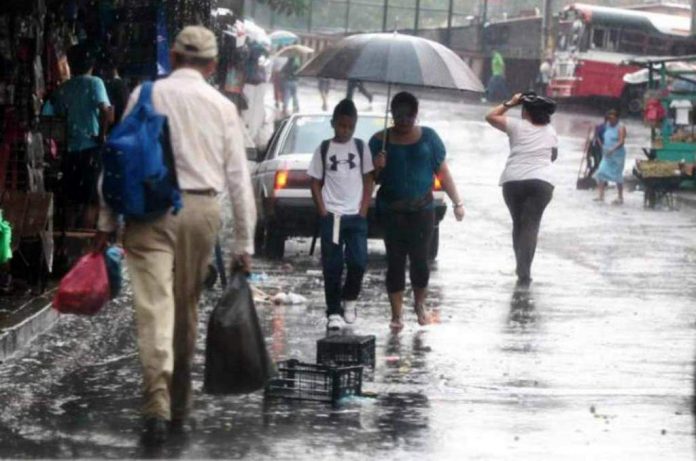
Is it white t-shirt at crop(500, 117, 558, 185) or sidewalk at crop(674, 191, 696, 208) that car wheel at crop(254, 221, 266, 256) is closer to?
white t-shirt at crop(500, 117, 558, 185)

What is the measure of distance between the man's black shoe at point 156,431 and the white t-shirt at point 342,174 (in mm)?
4596

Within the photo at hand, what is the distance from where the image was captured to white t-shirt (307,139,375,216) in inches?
503

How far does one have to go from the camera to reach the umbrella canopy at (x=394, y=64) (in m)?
13.4

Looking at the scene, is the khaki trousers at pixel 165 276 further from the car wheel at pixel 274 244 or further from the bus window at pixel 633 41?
the bus window at pixel 633 41

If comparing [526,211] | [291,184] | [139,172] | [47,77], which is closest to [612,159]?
[291,184]

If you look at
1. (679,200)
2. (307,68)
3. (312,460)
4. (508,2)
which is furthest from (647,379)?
(508,2)

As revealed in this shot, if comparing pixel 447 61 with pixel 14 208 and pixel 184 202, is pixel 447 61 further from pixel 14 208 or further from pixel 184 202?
pixel 184 202

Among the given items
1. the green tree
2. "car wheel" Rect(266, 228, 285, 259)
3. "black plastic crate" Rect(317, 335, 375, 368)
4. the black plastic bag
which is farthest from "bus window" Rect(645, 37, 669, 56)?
the black plastic bag

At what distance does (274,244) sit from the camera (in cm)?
1891

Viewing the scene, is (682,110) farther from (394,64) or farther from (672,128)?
(394,64)

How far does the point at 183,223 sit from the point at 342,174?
4.35m

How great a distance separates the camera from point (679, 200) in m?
30.1

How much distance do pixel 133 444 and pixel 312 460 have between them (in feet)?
2.89

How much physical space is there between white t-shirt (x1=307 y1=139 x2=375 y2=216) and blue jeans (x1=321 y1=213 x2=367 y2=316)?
0.29 feet
